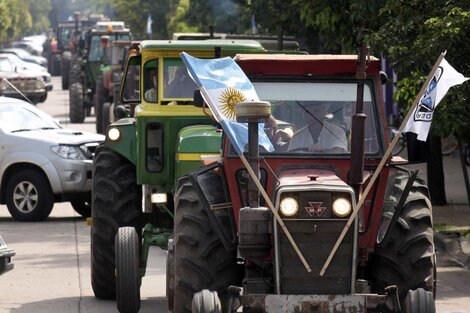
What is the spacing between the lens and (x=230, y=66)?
9.09 m

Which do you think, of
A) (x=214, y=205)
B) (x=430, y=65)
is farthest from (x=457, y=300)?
(x=214, y=205)

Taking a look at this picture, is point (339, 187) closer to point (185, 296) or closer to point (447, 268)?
point (185, 296)

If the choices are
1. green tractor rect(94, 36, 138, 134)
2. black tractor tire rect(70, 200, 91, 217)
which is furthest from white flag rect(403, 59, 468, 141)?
green tractor rect(94, 36, 138, 134)

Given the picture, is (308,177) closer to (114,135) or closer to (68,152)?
(114,135)

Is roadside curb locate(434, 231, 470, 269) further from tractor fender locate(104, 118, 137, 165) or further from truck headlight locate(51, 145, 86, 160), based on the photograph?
truck headlight locate(51, 145, 86, 160)

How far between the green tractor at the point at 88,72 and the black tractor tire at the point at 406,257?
26636mm

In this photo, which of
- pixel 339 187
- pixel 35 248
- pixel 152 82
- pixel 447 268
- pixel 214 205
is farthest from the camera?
pixel 35 248

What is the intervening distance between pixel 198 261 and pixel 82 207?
10.6m

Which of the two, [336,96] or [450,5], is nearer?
[336,96]

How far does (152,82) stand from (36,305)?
8.56 ft

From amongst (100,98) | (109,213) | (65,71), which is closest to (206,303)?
(109,213)

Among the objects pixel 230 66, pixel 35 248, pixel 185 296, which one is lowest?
pixel 35 248

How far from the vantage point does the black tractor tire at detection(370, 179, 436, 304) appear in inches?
348

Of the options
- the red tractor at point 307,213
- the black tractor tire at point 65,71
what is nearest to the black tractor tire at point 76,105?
the black tractor tire at point 65,71
